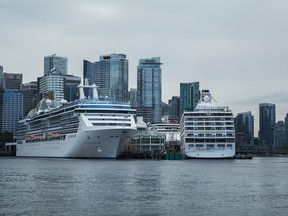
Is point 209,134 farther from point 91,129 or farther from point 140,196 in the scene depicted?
point 140,196

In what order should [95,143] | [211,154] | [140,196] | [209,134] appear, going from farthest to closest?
1. [209,134]
2. [211,154]
3. [95,143]
4. [140,196]

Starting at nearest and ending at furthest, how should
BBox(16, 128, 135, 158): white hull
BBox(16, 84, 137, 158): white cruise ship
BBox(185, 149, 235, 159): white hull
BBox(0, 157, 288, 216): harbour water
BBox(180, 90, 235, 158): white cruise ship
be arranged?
BBox(0, 157, 288, 216): harbour water, BBox(16, 128, 135, 158): white hull, BBox(16, 84, 137, 158): white cruise ship, BBox(185, 149, 235, 159): white hull, BBox(180, 90, 235, 158): white cruise ship

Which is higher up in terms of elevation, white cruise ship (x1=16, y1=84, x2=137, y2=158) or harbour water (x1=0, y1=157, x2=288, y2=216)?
white cruise ship (x1=16, y1=84, x2=137, y2=158)

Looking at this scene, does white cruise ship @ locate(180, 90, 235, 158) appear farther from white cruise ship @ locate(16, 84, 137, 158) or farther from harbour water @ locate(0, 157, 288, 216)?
harbour water @ locate(0, 157, 288, 216)

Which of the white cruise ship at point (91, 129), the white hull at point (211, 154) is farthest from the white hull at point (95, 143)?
the white hull at point (211, 154)

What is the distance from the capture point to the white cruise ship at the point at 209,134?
154625 millimetres

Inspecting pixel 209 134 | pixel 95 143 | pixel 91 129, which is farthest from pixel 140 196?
pixel 209 134

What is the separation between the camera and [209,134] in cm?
15625

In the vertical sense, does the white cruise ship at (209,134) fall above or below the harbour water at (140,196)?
above

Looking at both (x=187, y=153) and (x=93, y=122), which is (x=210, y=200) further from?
(x=187, y=153)

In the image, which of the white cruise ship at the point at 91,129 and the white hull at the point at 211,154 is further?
the white hull at the point at 211,154

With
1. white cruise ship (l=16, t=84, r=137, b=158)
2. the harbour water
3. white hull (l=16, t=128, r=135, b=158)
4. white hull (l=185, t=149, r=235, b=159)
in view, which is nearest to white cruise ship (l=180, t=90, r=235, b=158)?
white hull (l=185, t=149, r=235, b=159)

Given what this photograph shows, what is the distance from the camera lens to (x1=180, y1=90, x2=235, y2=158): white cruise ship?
507 ft

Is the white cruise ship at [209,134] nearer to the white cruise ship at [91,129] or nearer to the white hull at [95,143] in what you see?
the white cruise ship at [91,129]
